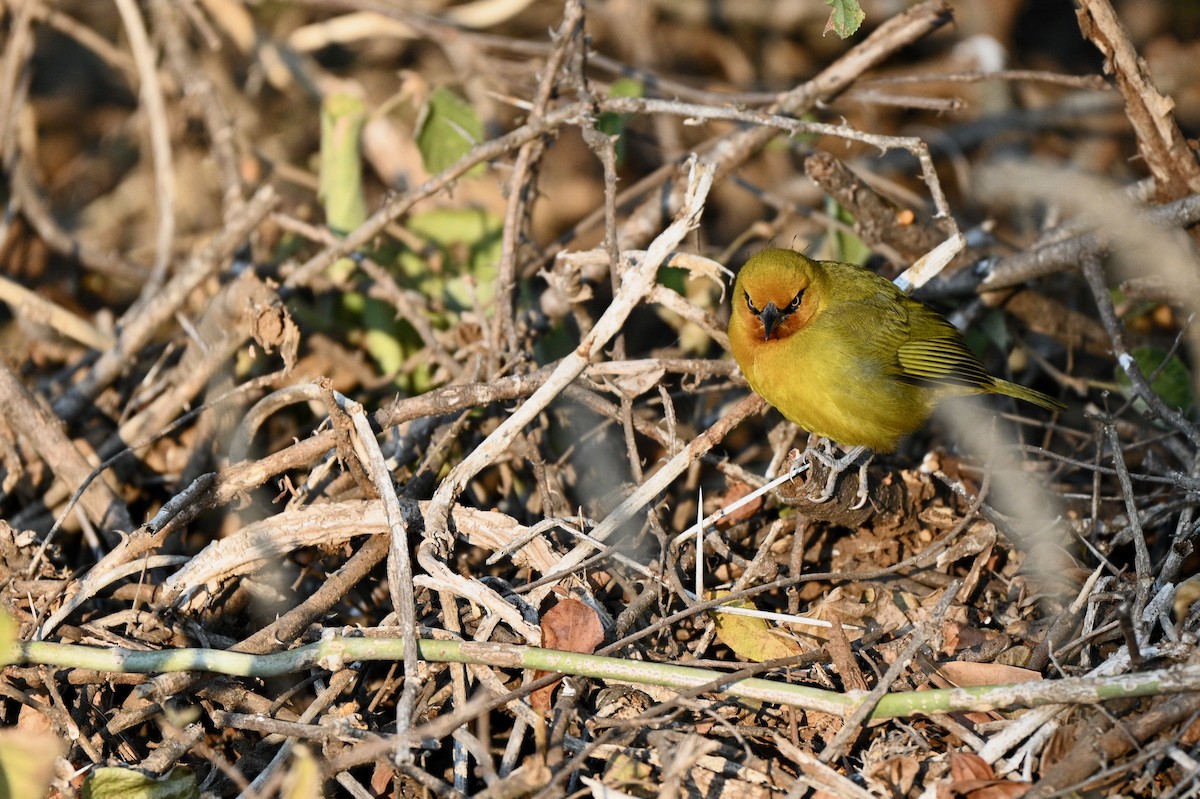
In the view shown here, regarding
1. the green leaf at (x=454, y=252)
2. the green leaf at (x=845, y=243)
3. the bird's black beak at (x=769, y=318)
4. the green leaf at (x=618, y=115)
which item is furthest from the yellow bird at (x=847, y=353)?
the green leaf at (x=454, y=252)

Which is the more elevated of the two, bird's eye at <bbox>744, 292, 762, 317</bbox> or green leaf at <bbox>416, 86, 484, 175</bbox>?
green leaf at <bbox>416, 86, 484, 175</bbox>

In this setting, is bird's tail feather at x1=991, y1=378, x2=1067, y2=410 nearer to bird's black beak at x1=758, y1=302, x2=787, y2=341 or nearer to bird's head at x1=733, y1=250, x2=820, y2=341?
bird's head at x1=733, y1=250, x2=820, y2=341

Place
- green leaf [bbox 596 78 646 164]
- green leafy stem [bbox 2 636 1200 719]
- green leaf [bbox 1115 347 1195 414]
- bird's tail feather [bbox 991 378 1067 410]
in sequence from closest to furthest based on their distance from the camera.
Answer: green leafy stem [bbox 2 636 1200 719]
bird's tail feather [bbox 991 378 1067 410]
green leaf [bbox 1115 347 1195 414]
green leaf [bbox 596 78 646 164]

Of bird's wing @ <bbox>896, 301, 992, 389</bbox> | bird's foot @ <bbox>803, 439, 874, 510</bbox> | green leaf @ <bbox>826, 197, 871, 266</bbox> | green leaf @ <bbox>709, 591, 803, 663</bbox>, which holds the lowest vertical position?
green leaf @ <bbox>709, 591, 803, 663</bbox>

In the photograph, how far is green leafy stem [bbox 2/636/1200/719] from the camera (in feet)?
9.64

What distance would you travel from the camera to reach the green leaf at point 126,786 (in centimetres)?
303

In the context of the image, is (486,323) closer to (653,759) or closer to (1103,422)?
(653,759)

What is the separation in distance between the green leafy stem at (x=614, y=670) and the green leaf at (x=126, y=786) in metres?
0.28

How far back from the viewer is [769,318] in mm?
4008

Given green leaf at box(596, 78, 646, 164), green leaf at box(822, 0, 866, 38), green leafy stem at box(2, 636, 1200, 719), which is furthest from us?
green leaf at box(596, 78, 646, 164)

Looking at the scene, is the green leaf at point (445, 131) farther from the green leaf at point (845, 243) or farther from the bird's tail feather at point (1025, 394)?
the bird's tail feather at point (1025, 394)

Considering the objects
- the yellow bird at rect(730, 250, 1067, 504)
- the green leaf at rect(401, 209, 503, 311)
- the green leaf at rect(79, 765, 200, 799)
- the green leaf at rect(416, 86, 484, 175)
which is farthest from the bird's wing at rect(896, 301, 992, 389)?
the green leaf at rect(79, 765, 200, 799)

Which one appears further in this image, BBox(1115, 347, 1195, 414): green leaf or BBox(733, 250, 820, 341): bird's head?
BBox(1115, 347, 1195, 414): green leaf

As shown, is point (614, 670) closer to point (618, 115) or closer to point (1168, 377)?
point (618, 115)
